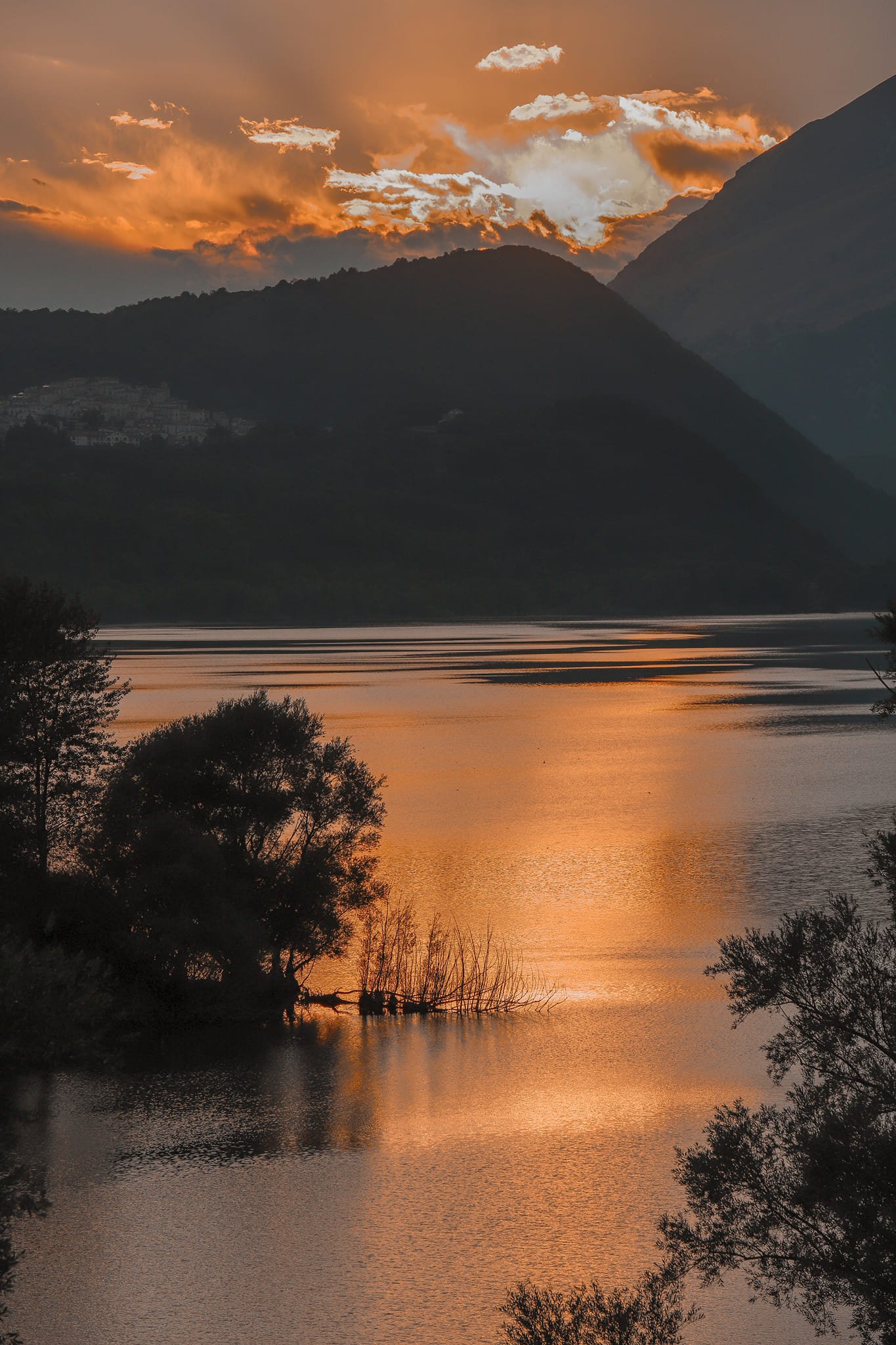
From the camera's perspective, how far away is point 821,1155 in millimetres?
11336

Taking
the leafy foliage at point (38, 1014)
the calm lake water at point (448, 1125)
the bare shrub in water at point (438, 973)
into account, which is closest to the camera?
the leafy foliage at point (38, 1014)

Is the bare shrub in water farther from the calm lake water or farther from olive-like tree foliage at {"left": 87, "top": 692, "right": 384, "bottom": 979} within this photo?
olive-like tree foliage at {"left": 87, "top": 692, "right": 384, "bottom": 979}

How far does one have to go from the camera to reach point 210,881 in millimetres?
24141

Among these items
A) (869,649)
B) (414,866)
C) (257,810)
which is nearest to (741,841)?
(414,866)

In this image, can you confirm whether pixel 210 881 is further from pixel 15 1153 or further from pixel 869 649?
pixel 869 649

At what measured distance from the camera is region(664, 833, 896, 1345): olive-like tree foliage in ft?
36.4

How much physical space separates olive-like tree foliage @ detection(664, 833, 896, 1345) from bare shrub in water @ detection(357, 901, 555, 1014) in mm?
12247

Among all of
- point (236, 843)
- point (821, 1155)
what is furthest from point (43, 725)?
point (821, 1155)

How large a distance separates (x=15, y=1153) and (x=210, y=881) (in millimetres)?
6839

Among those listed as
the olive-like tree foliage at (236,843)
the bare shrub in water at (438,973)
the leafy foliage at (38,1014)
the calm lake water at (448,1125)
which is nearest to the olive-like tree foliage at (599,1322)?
the calm lake water at (448,1125)

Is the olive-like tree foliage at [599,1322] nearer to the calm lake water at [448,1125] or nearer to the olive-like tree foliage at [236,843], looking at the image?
the calm lake water at [448,1125]

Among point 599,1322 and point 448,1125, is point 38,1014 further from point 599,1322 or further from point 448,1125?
point 448,1125

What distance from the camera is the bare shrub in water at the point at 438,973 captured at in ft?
82.7

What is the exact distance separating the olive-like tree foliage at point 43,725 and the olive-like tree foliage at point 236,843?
3.41 ft
